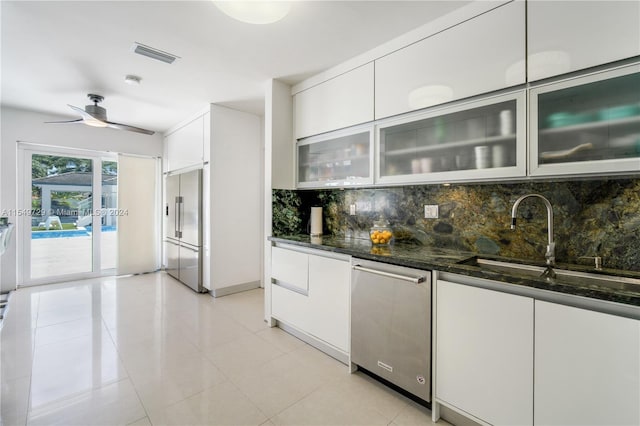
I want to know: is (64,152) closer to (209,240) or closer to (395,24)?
(209,240)

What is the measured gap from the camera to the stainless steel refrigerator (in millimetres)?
4129

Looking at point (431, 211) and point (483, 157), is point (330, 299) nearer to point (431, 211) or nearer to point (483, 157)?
point (431, 211)

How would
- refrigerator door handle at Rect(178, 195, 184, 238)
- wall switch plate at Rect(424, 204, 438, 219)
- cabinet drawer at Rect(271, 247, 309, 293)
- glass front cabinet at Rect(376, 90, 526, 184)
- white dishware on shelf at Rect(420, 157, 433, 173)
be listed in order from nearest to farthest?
glass front cabinet at Rect(376, 90, 526, 184) → white dishware on shelf at Rect(420, 157, 433, 173) → wall switch plate at Rect(424, 204, 438, 219) → cabinet drawer at Rect(271, 247, 309, 293) → refrigerator door handle at Rect(178, 195, 184, 238)

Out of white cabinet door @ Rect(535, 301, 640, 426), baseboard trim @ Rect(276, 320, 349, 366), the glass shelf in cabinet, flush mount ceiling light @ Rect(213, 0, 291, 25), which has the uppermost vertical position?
flush mount ceiling light @ Rect(213, 0, 291, 25)

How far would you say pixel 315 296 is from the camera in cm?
252

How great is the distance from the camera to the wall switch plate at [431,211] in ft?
7.92

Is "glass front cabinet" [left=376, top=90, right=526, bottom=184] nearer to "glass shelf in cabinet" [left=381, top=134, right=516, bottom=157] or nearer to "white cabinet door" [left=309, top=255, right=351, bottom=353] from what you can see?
"glass shelf in cabinet" [left=381, top=134, right=516, bottom=157]

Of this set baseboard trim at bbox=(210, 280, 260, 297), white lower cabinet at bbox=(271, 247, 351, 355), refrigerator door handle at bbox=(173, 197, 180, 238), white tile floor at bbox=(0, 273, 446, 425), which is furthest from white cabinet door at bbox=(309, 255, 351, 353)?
refrigerator door handle at bbox=(173, 197, 180, 238)

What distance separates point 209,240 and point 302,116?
2.13m

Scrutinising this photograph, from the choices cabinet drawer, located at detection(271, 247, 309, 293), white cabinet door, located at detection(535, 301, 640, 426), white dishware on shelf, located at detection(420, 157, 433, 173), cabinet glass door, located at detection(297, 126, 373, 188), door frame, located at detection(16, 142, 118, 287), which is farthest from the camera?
door frame, located at detection(16, 142, 118, 287)

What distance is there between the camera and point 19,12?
2.00 metres

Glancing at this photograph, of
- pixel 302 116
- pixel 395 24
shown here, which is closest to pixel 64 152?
pixel 302 116

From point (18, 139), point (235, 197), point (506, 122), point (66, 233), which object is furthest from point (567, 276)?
point (18, 139)

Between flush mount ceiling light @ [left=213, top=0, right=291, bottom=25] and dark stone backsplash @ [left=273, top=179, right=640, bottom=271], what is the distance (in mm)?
1655
